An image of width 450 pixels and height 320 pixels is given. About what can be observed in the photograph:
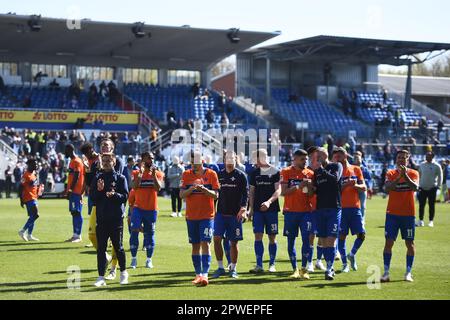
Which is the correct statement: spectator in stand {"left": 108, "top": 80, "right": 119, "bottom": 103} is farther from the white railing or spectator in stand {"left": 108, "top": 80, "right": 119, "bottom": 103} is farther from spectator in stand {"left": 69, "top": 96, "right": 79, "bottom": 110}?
the white railing

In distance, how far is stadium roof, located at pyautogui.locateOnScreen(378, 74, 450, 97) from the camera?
76.1m

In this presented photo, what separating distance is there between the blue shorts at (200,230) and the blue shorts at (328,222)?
77.8 inches

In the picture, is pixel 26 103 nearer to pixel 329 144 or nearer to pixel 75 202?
pixel 329 144

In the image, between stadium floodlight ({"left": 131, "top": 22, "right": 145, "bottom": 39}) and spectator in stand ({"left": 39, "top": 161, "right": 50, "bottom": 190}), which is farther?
stadium floodlight ({"left": 131, "top": 22, "right": 145, "bottom": 39})

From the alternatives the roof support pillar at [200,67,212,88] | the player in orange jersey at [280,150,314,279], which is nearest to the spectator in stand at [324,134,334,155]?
the roof support pillar at [200,67,212,88]

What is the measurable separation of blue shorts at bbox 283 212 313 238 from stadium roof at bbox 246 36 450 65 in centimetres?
4089

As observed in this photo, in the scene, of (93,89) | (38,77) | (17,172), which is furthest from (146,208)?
(38,77)

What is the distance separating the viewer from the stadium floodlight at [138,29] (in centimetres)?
4941

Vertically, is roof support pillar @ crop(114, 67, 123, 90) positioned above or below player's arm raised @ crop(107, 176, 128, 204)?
above

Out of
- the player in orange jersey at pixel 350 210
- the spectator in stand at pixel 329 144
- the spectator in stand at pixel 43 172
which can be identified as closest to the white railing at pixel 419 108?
the spectator in stand at pixel 329 144

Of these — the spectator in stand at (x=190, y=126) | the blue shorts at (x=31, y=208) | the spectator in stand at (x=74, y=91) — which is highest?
the spectator in stand at (x=74, y=91)

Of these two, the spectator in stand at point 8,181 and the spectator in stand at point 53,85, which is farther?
the spectator in stand at point 53,85

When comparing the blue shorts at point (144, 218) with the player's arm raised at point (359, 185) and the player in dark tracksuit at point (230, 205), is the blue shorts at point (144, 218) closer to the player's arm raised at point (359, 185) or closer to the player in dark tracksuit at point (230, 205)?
the player in dark tracksuit at point (230, 205)

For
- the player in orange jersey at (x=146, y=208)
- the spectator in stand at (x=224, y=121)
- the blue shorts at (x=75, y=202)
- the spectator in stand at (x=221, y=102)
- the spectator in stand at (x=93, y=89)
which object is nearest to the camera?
the player in orange jersey at (x=146, y=208)
